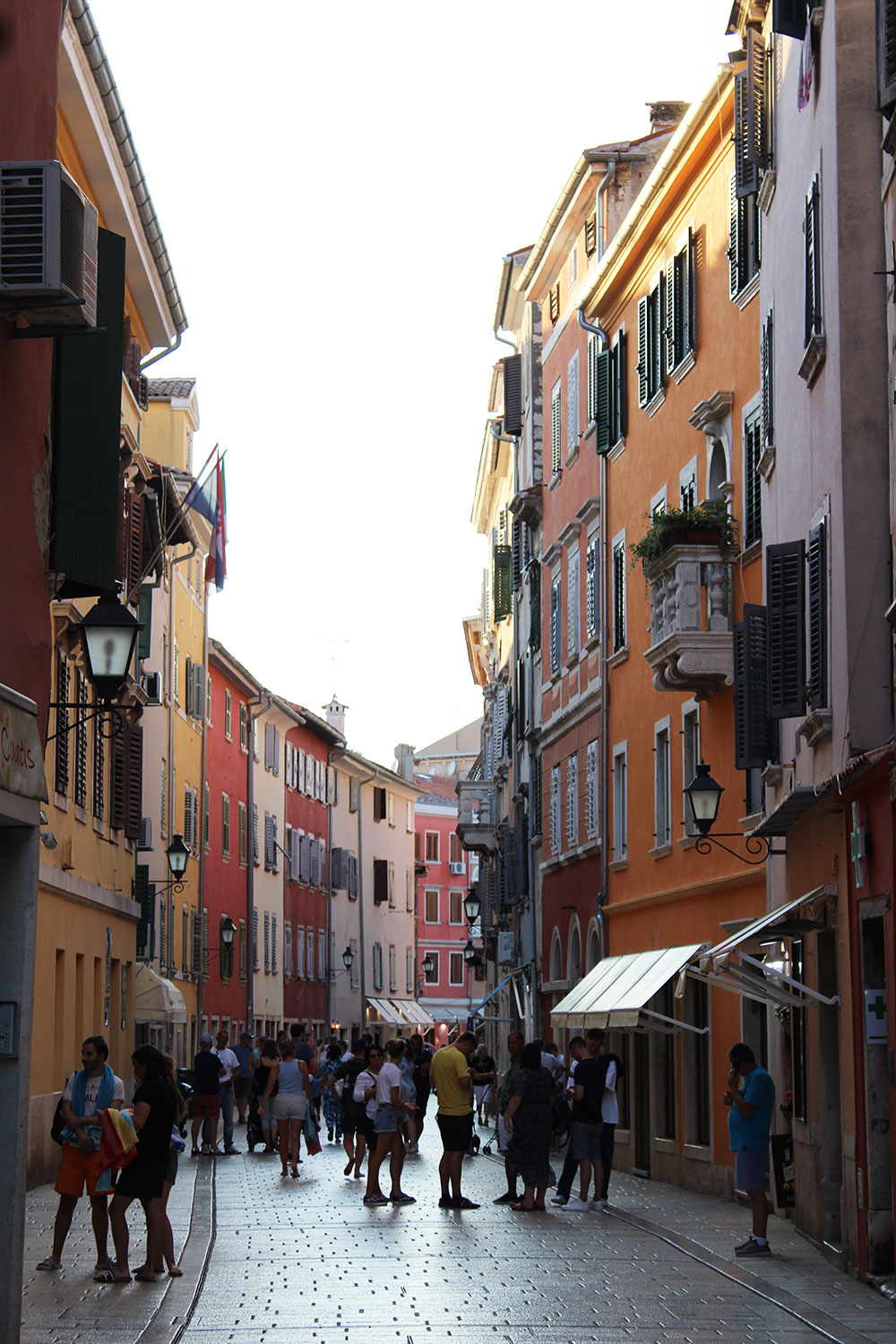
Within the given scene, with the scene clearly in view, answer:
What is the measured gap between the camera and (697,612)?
22.3 metres

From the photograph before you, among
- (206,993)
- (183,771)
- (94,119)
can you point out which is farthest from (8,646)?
(206,993)

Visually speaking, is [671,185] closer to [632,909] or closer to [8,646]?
[632,909]

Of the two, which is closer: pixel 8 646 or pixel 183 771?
pixel 8 646

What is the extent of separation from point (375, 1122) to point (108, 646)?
7887 millimetres

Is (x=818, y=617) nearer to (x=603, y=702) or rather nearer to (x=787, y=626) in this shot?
(x=787, y=626)

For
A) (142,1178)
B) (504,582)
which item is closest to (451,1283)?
(142,1178)

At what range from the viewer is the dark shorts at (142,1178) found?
1405 centimetres

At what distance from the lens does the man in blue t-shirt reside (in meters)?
15.7

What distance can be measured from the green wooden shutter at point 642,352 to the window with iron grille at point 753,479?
575 cm

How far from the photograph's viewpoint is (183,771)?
1874 inches

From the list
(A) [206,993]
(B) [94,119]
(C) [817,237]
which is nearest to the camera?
(C) [817,237]

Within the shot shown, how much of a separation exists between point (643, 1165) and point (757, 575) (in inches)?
378

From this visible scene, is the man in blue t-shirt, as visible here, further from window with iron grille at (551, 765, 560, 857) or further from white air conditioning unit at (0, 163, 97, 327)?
window with iron grille at (551, 765, 560, 857)

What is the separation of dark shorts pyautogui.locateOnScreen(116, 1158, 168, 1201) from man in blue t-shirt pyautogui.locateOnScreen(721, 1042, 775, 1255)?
4509 mm
